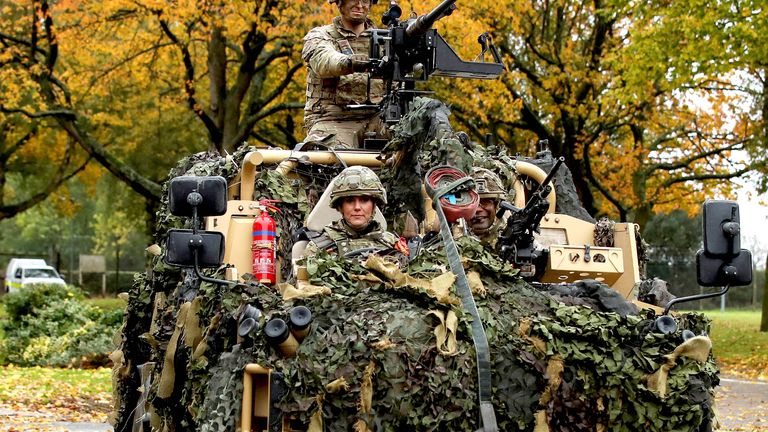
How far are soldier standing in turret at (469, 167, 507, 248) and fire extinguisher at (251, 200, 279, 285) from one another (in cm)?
136

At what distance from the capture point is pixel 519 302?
221 inches

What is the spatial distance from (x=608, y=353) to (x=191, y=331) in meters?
2.37

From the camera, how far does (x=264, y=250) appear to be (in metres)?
7.73

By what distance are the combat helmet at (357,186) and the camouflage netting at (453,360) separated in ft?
3.70

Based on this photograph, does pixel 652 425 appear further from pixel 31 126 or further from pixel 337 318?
pixel 31 126

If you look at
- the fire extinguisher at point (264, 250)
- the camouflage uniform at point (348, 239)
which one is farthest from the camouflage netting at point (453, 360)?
the fire extinguisher at point (264, 250)

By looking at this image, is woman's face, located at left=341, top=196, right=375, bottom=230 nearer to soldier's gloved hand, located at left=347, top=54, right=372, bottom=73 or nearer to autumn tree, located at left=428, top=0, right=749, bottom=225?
soldier's gloved hand, located at left=347, top=54, right=372, bottom=73

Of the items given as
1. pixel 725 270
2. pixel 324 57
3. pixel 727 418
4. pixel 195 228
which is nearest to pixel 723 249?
pixel 725 270

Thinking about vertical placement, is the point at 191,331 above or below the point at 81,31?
below

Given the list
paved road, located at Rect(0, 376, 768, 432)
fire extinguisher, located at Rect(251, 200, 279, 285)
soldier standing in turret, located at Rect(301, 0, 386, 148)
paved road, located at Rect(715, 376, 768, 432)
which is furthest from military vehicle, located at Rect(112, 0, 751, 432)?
paved road, located at Rect(715, 376, 768, 432)

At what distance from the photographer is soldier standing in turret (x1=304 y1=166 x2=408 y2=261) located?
699 cm

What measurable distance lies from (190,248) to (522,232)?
1988 millimetres

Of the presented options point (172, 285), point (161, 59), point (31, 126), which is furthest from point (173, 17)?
point (172, 285)

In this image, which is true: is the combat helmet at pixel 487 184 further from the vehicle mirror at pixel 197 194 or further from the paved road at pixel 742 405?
the paved road at pixel 742 405
